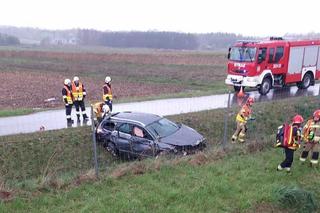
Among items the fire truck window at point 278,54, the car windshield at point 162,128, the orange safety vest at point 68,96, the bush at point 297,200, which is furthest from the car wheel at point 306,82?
the bush at point 297,200

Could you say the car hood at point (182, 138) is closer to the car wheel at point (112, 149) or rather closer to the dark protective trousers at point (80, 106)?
the car wheel at point (112, 149)

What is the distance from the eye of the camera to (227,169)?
852 centimetres

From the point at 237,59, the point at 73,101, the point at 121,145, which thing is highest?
the point at 237,59

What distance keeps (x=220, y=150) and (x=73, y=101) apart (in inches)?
262

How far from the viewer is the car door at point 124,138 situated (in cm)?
1198

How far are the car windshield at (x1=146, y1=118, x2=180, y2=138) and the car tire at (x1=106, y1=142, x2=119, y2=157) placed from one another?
135 cm

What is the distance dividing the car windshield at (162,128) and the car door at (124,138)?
707 mm

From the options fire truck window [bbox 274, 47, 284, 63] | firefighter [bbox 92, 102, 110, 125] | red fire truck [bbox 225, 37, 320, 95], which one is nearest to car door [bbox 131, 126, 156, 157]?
firefighter [bbox 92, 102, 110, 125]

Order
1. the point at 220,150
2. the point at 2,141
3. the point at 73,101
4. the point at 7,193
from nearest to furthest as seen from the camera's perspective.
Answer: the point at 7,193
the point at 220,150
the point at 2,141
the point at 73,101

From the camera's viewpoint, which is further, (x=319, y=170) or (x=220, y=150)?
(x=220, y=150)

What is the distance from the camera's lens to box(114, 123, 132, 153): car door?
1198cm

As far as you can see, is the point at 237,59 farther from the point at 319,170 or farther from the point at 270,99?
the point at 319,170

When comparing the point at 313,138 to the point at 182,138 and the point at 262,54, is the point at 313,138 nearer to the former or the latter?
the point at 182,138

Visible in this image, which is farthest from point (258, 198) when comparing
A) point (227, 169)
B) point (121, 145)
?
point (121, 145)
